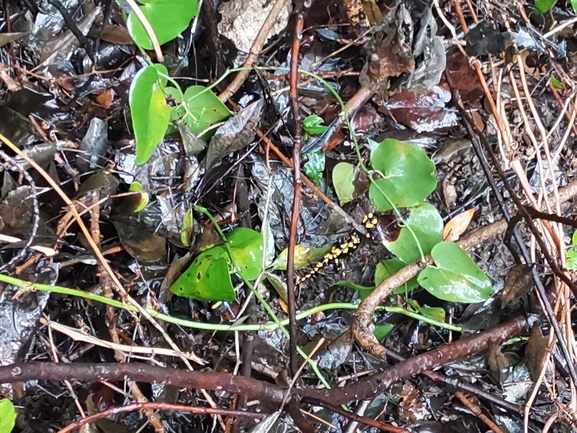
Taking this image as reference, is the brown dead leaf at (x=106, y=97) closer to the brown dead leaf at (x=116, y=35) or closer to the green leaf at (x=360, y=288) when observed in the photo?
the brown dead leaf at (x=116, y=35)

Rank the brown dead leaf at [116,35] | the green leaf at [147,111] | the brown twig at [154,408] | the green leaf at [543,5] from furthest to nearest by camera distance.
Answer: the green leaf at [543,5] → the brown dead leaf at [116,35] → the brown twig at [154,408] → the green leaf at [147,111]

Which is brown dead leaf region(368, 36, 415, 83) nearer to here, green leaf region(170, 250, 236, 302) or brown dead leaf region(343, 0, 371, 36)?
brown dead leaf region(343, 0, 371, 36)

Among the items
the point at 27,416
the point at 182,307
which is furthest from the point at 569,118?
the point at 27,416

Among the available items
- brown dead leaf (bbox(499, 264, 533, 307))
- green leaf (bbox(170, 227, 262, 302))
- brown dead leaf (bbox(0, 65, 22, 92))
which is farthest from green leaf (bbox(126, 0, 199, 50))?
brown dead leaf (bbox(499, 264, 533, 307))

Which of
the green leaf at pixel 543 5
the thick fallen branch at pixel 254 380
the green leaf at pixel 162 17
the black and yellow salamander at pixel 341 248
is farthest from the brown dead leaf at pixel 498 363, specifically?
the green leaf at pixel 162 17

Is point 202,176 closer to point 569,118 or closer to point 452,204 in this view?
point 452,204
